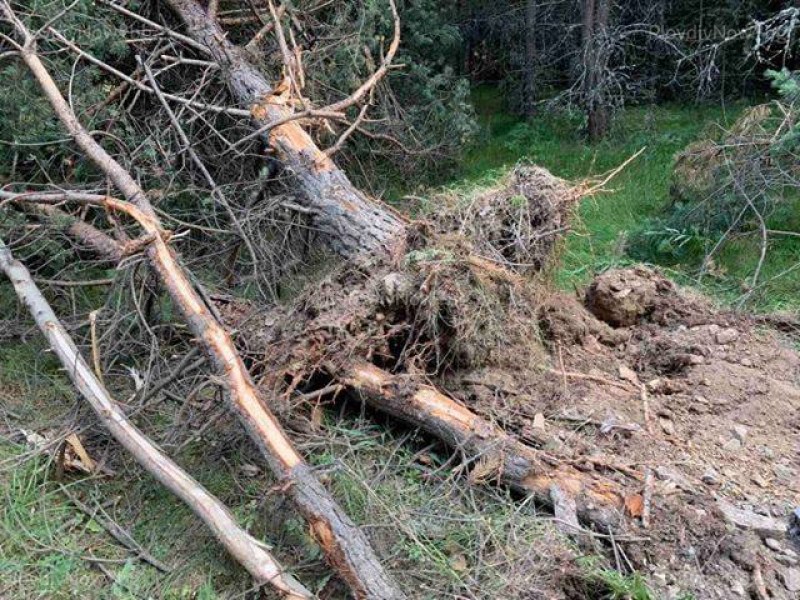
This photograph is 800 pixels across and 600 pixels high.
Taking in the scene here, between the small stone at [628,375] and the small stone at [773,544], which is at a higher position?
the small stone at [628,375]

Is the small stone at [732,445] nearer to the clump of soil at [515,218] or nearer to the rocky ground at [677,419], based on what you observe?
the rocky ground at [677,419]

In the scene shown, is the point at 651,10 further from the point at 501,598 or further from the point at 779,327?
the point at 501,598

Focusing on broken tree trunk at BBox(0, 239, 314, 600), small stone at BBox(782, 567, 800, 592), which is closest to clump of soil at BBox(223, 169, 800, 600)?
small stone at BBox(782, 567, 800, 592)

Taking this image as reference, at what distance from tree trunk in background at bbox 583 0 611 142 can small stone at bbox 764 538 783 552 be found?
491 cm

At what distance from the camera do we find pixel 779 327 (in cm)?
412

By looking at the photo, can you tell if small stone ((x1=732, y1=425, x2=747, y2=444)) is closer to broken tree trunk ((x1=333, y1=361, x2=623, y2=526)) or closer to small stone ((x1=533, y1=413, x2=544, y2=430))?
broken tree trunk ((x1=333, y1=361, x2=623, y2=526))

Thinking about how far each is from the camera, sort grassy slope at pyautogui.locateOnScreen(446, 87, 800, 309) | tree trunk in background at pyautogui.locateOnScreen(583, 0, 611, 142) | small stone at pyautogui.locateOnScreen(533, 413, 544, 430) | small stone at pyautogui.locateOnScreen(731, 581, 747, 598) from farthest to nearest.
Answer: tree trunk in background at pyautogui.locateOnScreen(583, 0, 611, 142), grassy slope at pyautogui.locateOnScreen(446, 87, 800, 309), small stone at pyautogui.locateOnScreen(533, 413, 544, 430), small stone at pyautogui.locateOnScreen(731, 581, 747, 598)

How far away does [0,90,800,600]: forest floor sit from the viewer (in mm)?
2602

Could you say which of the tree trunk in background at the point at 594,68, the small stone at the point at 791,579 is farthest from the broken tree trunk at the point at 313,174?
the tree trunk in background at the point at 594,68

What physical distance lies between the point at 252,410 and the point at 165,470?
15.7 inches

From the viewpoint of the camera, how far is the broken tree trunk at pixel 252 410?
8.28 ft

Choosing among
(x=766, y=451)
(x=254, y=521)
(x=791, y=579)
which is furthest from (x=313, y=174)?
(x=791, y=579)

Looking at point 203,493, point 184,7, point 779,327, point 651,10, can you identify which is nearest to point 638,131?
point 651,10

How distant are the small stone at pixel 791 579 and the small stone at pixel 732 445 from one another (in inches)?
22.9
